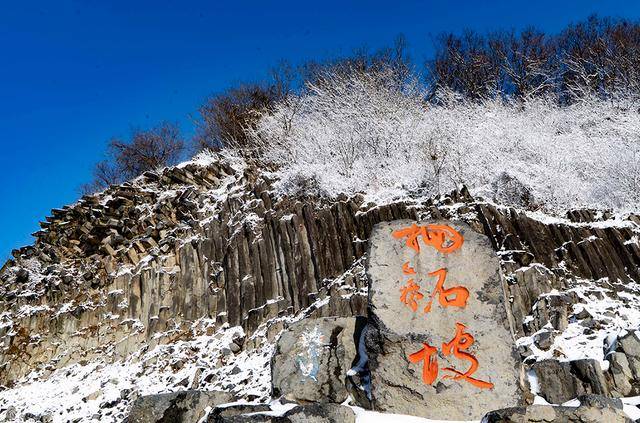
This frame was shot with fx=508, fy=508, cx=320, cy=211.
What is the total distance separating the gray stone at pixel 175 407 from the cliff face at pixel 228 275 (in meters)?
2.62

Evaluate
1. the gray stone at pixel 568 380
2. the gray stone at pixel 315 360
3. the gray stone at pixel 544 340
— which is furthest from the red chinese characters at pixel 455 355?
the gray stone at pixel 544 340

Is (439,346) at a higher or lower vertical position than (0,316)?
lower

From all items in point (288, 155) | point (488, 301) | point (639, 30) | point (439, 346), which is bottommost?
point (439, 346)

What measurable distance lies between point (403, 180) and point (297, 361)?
884 centimetres

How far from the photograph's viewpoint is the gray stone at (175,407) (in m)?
7.34

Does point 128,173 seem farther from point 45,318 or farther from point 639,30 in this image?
point 639,30

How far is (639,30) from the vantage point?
26.4 m

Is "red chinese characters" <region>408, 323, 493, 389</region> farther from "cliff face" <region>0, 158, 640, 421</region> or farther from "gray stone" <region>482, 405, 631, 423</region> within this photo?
"cliff face" <region>0, 158, 640, 421</region>

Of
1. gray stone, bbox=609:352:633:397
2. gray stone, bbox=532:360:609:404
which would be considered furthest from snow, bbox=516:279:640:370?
gray stone, bbox=532:360:609:404

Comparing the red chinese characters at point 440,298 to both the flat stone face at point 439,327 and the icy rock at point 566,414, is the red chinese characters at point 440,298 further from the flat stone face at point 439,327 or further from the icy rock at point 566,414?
the icy rock at point 566,414

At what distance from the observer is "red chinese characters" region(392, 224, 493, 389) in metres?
6.47

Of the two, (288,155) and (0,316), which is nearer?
(0,316)

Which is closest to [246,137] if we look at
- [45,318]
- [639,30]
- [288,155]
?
[288,155]

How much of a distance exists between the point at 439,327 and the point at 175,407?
3.98 metres
